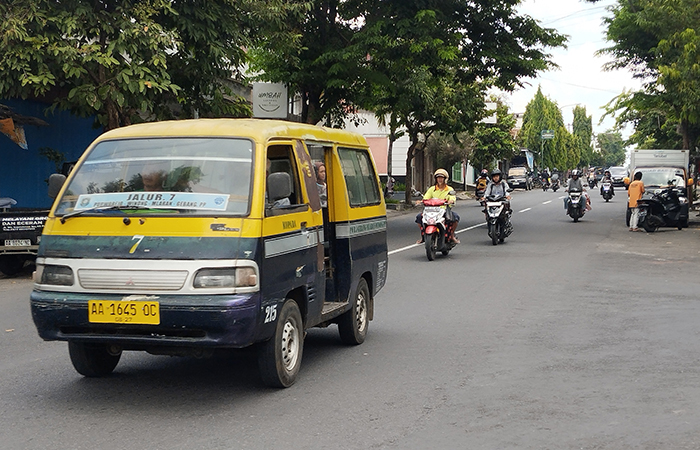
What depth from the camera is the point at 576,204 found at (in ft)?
95.5

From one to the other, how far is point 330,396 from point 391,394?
45cm

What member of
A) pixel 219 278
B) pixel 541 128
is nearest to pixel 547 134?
pixel 541 128

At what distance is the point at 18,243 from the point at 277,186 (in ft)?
30.9

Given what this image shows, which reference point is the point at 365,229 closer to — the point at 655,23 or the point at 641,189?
the point at 641,189

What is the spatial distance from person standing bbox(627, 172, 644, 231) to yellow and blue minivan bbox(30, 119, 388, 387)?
1928cm

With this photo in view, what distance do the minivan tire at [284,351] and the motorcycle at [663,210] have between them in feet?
66.0

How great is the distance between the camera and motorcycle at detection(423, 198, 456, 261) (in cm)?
1703

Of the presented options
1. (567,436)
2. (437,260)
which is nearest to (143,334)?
(567,436)

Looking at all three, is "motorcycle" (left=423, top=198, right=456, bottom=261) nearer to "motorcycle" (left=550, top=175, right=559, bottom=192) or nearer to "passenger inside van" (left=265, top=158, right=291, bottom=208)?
"passenger inside van" (left=265, top=158, right=291, bottom=208)

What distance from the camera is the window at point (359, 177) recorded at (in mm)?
8414

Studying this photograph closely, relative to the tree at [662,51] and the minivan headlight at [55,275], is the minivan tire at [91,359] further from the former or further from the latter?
the tree at [662,51]

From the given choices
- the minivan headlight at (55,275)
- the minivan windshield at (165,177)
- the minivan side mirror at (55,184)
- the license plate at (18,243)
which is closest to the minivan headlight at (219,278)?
the minivan windshield at (165,177)

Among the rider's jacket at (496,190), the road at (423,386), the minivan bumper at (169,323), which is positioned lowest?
the road at (423,386)

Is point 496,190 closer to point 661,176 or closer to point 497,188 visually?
point 497,188
